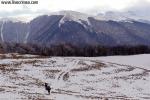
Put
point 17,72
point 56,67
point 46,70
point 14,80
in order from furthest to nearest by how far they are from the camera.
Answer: point 56,67
point 46,70
point 17,72
point 14,80

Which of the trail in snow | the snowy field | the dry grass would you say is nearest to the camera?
the snowy field

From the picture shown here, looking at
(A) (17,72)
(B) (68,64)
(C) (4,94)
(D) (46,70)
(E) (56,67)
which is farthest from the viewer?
(B) (68,64)

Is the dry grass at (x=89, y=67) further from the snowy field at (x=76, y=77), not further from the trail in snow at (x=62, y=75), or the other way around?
the trail in snow at (x=62, y=75)

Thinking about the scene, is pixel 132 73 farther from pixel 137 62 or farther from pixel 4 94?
pixel 4 94

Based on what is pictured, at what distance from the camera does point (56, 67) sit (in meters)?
97.4

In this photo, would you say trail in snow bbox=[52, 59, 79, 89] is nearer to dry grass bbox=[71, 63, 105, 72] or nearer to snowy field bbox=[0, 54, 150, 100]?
snowy field bbox=[0, 54, 150, 100]

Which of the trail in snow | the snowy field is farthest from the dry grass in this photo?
the trail in snow

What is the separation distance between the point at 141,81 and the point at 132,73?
35.9 ft

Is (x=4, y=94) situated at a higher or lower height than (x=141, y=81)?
higher

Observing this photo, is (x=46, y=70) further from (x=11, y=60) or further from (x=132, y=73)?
(x=132, y=73)

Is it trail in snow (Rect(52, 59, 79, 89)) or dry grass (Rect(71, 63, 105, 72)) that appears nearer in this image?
trail in snow (Rect(52, 59, 79, 89))

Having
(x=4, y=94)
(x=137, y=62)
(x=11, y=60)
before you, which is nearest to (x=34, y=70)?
(x=11, y=60)

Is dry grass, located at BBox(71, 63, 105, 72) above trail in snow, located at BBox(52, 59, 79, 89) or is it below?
below

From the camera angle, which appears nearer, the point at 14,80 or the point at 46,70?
the point at 14,80
